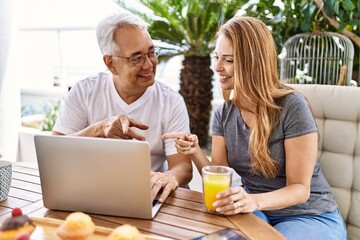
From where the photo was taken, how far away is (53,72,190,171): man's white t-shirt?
1.69 meters

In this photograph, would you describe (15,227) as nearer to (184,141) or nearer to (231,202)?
(231,202)

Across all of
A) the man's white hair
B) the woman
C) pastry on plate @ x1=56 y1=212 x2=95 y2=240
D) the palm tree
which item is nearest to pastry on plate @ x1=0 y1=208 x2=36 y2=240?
pastry on plate @ x1=56 y1=212 x2=95 y2=240

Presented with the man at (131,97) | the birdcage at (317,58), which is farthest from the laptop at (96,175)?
the birdcage at (317,58)

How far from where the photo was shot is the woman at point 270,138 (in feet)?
4.29

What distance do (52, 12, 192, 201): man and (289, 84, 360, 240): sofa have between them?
572 mm

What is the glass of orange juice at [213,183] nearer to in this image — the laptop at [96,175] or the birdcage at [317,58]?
the laptop at [96,175]

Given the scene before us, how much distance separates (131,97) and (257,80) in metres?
0.62

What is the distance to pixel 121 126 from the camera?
1.40 m

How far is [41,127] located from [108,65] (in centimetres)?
280

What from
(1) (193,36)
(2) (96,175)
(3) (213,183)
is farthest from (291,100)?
(1) (193,36)

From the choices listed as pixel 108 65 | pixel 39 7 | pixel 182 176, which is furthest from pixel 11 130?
pixel 182 176

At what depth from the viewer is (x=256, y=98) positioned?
4.58ft

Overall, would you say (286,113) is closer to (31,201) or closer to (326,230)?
(326,230)

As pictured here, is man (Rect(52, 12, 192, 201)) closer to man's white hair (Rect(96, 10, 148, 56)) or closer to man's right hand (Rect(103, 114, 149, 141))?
man's white hair (Rect(96, 10, 148, 56))
